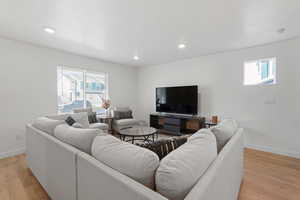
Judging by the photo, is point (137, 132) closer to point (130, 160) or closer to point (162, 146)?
point (162, 146)

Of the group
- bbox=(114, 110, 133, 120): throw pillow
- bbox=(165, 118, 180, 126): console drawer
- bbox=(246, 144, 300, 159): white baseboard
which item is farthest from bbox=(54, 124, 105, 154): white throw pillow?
Result: bbox=(246, 144, 300, 159): white baseboard

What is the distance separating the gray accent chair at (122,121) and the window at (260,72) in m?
3.17

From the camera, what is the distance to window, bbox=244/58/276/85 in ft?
9.93

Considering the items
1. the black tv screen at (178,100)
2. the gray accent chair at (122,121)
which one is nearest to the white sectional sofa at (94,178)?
the gray accent chair at (122,121)

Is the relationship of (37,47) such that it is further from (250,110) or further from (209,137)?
(250,110)

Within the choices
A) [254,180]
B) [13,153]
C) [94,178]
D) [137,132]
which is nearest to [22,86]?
[13,153]

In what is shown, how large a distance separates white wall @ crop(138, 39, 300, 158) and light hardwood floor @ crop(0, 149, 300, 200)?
503 mm

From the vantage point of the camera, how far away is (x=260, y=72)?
125 inches

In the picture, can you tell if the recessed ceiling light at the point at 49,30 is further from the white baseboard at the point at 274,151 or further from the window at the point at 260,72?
the white baseboard at the point at 274,151

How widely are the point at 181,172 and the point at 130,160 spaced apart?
0.98ft

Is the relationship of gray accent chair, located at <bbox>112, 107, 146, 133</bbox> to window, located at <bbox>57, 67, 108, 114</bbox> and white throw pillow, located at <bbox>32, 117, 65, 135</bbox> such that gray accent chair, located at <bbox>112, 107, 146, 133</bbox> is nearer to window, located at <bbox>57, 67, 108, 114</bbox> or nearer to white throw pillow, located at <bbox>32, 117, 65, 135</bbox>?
window, located at <bbox>57, 67, 108, 114</bbox>

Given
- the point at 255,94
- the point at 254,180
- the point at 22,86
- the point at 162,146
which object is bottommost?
the point at 254,180

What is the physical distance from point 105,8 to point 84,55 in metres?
2.46

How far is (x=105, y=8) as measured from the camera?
71.2 inches
